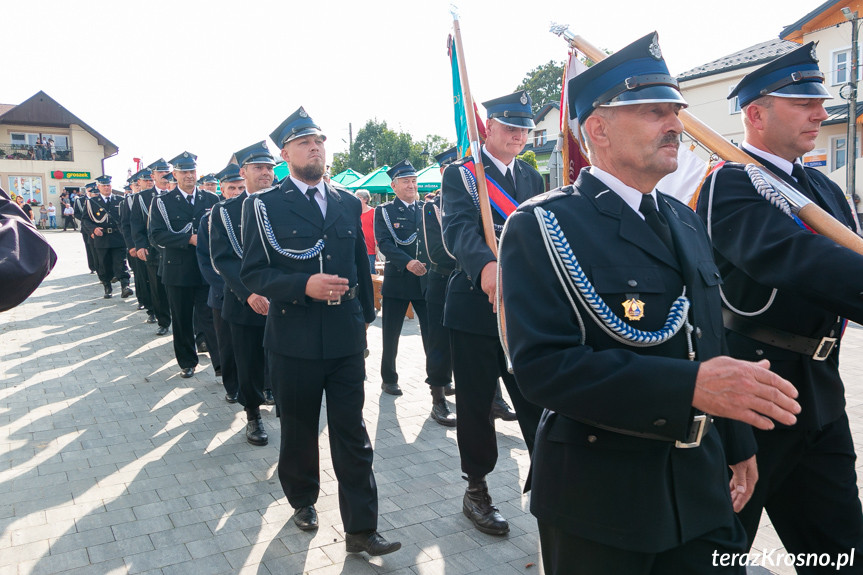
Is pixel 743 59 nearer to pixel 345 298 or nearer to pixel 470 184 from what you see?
pixel 470 184

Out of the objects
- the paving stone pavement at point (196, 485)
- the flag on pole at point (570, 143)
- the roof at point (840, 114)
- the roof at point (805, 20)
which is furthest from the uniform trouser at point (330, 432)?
the roof at point (805, 20)

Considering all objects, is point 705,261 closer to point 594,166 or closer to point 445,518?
point 594,166

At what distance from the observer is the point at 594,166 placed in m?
2.16

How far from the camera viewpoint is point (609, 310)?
73.3 inches

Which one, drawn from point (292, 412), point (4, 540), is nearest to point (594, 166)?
point (292, 412)

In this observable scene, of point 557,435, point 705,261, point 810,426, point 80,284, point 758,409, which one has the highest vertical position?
point 705,261

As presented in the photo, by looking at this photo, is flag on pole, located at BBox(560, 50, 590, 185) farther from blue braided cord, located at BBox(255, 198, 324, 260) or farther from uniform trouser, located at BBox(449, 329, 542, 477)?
blue braided cord, located at BBox(255, 198, 324, 260)

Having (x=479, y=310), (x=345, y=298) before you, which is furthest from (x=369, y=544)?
(x=479, y=310)

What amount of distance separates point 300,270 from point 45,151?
5390cm

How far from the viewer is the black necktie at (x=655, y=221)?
205 cm

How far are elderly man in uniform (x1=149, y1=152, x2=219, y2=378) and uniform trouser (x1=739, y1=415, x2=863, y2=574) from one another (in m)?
6.45

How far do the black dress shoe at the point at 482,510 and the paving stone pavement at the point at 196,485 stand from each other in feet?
0.17

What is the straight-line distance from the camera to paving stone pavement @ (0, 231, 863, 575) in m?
3.62

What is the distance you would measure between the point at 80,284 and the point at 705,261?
56.8 ft
